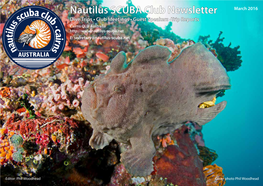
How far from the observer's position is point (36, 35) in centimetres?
371

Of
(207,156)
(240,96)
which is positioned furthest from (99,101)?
(240,96)

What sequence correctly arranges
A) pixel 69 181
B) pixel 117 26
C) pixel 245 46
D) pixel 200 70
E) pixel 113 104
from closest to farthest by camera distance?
pixel 113 104
pixel 200 70
pixel 69 181
pixel 117 26
pixel 245 46

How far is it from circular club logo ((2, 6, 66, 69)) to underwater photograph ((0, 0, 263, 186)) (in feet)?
0.08

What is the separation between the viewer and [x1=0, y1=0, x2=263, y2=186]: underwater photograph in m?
1.83

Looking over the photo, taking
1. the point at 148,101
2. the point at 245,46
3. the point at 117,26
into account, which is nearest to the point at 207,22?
the point at 245,46

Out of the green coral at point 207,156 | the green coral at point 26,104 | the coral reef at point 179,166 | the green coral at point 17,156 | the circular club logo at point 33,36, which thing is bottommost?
the green coral at point 207,156

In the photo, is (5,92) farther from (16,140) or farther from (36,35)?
(16,140)

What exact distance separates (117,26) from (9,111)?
16.8ft

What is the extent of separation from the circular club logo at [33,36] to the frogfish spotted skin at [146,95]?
9.51 ft

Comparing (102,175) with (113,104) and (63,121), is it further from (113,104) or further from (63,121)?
(113,104)

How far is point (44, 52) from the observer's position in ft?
12.4

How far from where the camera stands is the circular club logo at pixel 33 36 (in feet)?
11.7

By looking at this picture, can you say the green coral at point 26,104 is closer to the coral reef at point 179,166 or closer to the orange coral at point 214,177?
the coral reef at point 179,166

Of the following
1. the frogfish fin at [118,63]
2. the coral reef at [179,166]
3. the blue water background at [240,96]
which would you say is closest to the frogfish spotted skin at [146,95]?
the frogfish fin at [118,63]
